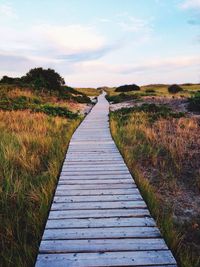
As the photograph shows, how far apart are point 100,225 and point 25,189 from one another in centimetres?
217

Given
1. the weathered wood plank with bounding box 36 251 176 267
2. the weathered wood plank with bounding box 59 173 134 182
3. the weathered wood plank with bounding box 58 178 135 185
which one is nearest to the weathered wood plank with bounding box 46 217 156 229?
the weathered wood plank with bounding box 36 251 176 267

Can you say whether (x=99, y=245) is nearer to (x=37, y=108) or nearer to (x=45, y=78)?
(x=37, y=108)

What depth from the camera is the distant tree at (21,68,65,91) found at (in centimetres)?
2805

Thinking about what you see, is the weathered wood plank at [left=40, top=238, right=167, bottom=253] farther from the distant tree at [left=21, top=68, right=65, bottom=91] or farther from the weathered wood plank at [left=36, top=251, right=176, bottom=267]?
the distant tree at [left=21, top=68, right=65, bottom=91]

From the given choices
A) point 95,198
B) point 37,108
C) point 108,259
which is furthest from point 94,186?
point 37,108

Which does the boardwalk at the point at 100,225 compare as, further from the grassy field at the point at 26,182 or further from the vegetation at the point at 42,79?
the vegetation at the point at 42,79

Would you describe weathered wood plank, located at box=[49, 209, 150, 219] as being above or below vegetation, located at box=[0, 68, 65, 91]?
below

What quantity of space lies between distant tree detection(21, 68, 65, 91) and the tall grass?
17884 millimetres

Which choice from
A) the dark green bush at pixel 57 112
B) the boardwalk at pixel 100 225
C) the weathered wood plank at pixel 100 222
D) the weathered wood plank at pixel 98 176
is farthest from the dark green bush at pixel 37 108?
the weathered wood plank at pixel 100 222

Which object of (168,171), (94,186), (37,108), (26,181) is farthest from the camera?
(37,108)

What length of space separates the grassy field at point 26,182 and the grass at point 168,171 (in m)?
1.45

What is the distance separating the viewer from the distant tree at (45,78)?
92.0 ft

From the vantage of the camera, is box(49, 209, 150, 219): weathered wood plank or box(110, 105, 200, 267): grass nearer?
box(110, 105, 200, 267): grass

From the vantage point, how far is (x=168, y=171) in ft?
22.1
